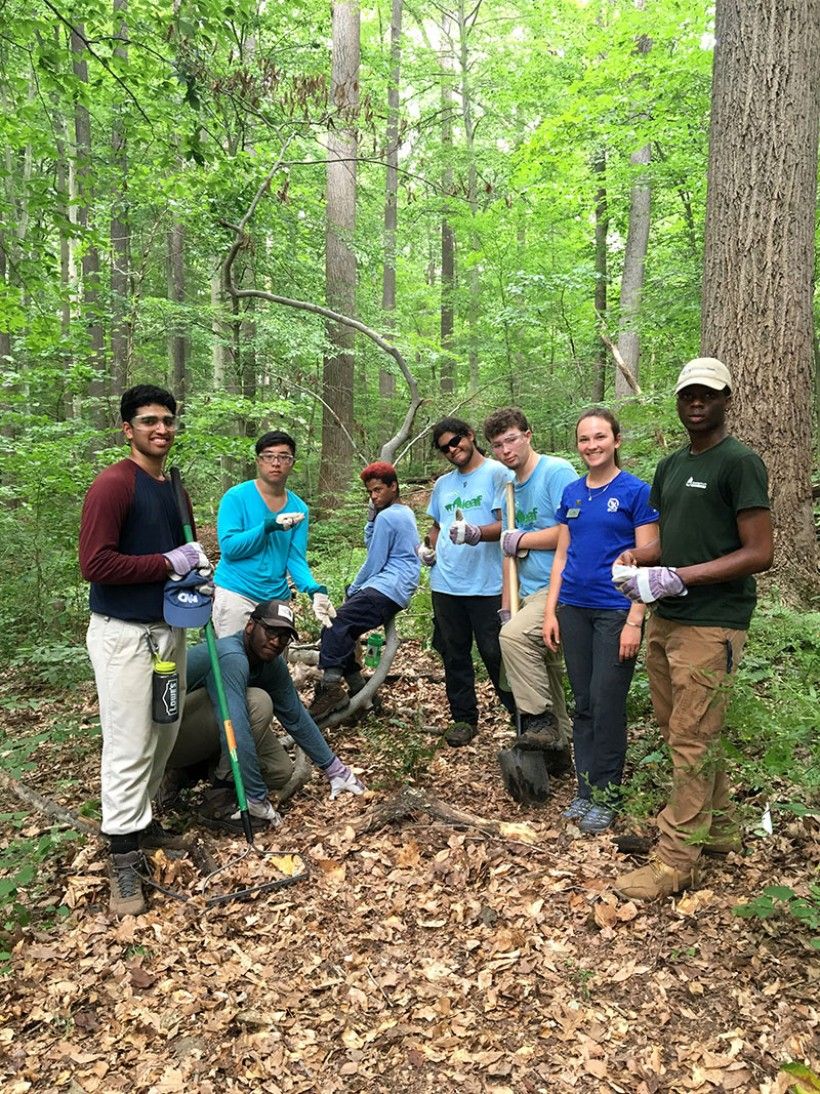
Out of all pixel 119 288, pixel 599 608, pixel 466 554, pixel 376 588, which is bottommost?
pixel 376 588

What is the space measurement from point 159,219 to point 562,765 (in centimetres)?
987

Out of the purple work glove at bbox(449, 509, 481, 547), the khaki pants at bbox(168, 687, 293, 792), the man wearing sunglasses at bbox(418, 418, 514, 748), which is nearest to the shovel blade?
the man wearing sunglasses at bbox(418, 418, 514, 748)

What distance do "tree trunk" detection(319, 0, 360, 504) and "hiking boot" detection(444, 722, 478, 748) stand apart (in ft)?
21.8

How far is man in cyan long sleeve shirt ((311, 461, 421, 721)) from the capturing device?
499 cm

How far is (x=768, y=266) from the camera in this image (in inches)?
198

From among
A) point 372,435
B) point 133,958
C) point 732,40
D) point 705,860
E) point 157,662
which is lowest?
point 133,958

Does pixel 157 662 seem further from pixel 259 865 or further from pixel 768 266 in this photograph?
pixel 768 266

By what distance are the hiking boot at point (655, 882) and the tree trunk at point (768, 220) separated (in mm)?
3099

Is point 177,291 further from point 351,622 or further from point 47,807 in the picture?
point 47,807

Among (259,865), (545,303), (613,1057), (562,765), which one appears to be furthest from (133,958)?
(545,303)

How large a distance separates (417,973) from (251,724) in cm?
174

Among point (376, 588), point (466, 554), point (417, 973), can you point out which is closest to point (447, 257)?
point (376, 588)

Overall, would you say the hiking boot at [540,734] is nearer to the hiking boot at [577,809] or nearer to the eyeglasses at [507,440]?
the hiking boot at [577,809]

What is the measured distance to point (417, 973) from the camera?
9.79ft
